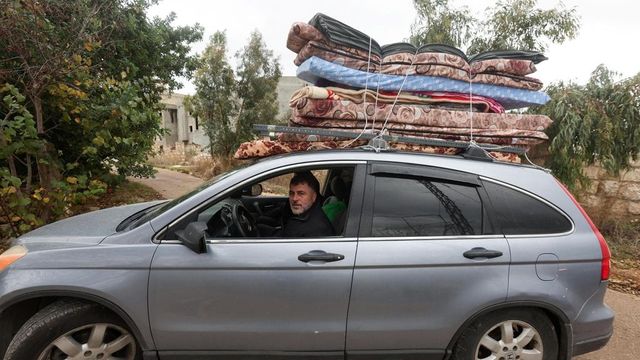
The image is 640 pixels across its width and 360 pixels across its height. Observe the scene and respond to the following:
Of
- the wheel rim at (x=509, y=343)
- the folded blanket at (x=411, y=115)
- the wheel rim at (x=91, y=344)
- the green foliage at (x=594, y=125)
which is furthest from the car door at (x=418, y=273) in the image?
the green foliage at (x=594, y=125)

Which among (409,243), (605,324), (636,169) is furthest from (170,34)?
(636,169)

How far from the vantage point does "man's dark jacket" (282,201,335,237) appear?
2465 millimetres

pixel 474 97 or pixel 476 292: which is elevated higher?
pixel 474 97

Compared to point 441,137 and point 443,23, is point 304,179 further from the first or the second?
point 443,23

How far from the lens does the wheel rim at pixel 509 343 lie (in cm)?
245

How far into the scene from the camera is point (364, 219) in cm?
237

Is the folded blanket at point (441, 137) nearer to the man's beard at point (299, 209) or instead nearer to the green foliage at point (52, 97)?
the man's beard at point (299, 209)

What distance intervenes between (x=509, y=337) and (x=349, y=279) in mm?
1166

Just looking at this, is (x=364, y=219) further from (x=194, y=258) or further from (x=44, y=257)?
(x=44, y=257)

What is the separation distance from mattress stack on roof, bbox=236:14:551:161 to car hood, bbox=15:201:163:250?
109cm

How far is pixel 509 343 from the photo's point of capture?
8.05 feet

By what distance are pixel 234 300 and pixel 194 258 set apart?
0.35 m

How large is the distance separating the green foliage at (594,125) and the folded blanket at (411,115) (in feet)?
11.7

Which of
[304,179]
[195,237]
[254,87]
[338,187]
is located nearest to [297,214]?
[304,179]
